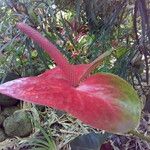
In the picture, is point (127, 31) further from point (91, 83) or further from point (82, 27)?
point (91, 83)

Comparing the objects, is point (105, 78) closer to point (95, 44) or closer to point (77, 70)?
point (77, 70)

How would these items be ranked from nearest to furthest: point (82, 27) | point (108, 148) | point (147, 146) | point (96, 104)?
1. point (96, 104)
2. point (108, 148)
3. point (147, 146)
4. point (82, 27)

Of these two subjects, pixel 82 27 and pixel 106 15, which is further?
pixel 82 27

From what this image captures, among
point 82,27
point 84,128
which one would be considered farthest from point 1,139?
point 82,27

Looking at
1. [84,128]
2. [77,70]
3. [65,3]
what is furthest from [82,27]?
[77,70]

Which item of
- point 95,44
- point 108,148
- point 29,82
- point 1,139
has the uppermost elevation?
point 29,82

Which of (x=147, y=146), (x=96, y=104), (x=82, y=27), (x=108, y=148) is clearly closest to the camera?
(x=96, y=104)

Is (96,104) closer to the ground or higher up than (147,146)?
higher up
